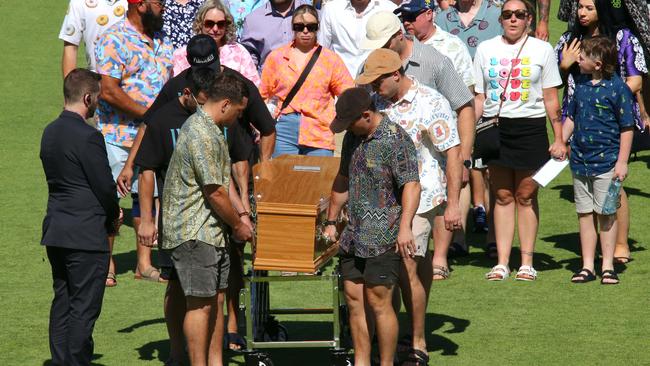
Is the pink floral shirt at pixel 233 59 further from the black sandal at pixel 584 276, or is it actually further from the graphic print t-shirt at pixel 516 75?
the black sandal at pixel 584 276

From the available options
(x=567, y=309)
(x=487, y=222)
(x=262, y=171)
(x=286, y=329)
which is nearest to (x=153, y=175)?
(x=262, y=171)

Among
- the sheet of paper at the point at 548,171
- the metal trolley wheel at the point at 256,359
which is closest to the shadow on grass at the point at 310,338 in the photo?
the metal trolley wheel at the point at 256,359

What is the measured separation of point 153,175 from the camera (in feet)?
26.5

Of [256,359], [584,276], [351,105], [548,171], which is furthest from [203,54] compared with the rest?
[584,276]

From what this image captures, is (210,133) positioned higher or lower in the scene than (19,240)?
higher

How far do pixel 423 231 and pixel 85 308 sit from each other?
210 centimetres

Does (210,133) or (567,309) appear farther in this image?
(567,309)

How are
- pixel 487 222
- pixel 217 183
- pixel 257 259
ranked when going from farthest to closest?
pixel 487 222 < pixel 257 259 < pixel 217 183

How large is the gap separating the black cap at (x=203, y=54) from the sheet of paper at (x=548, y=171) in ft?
9.76

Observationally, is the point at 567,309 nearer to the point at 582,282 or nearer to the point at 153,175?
the point at 582,282

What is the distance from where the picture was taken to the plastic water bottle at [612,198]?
9.96 metres

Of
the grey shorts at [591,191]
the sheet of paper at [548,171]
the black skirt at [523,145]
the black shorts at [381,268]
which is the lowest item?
the black shorts at [381,268]

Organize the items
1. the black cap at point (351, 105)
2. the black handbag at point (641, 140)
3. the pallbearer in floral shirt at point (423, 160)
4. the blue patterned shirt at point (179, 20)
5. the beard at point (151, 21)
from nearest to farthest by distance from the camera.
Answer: the black cap at point (351, 105), the pallbearer in floral shirt at point (423, 160), the beard at point (151, 21), the blue patterned shirt at point (179, 20), the black handbag at point (641, 140)

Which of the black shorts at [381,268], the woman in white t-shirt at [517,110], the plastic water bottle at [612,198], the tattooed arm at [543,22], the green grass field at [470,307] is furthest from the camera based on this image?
the tattooed arm at [543,22]
